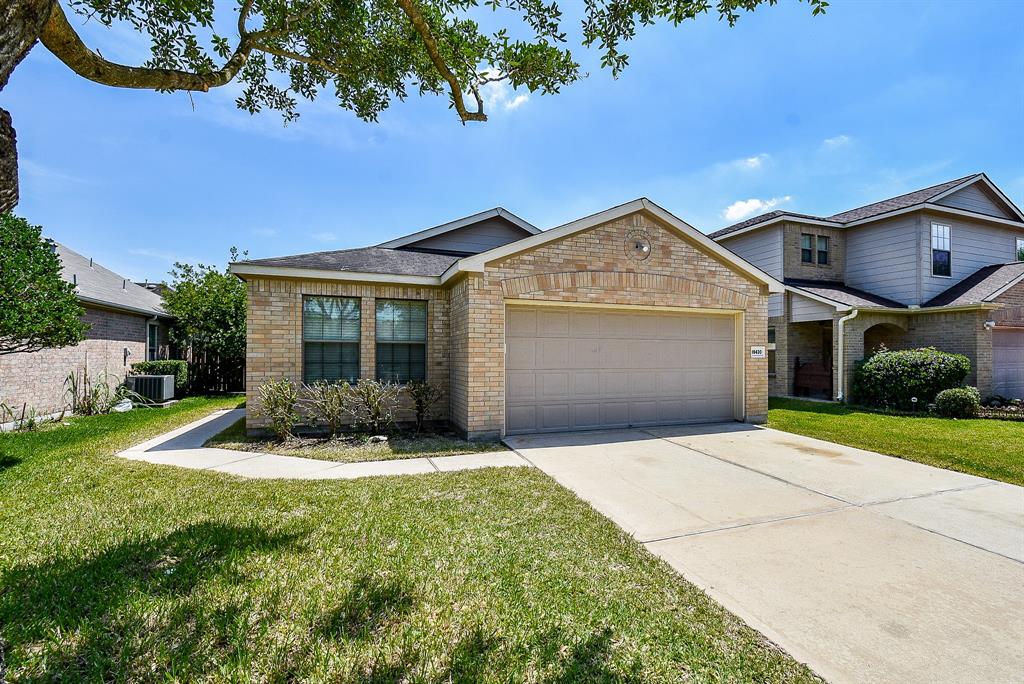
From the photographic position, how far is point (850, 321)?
12.6m

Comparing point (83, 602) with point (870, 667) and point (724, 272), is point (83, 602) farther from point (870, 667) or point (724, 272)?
point (724, 272)

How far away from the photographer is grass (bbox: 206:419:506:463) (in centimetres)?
653

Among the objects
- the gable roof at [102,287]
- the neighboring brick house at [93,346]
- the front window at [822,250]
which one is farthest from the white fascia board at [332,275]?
the front window at [822,250]

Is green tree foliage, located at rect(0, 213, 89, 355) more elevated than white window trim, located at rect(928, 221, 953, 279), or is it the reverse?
Answer: white window trim, located at rect(928, 221, 953, 279)

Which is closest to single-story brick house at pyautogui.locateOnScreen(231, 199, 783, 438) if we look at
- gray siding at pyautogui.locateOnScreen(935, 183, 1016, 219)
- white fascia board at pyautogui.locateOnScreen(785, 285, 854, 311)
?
white fascia board at pyautogui.locateOnScreen(785, 285, 854, 311)

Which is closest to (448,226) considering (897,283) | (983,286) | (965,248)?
(897,283)

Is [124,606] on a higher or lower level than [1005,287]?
lower

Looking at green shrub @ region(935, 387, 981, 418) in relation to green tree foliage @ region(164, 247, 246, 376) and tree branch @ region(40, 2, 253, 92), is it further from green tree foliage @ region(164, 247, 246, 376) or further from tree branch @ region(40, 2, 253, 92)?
green tree foliage @ region(164, 247, 246, 376)

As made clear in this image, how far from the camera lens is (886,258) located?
47.3ft

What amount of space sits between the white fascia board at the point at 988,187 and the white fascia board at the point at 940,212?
31cm

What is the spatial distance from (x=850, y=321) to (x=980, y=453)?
6.84 metres

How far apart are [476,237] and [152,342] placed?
480 inches

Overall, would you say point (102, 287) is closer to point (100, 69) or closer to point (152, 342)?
point (152, 342)

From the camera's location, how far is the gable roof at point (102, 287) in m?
11.3
